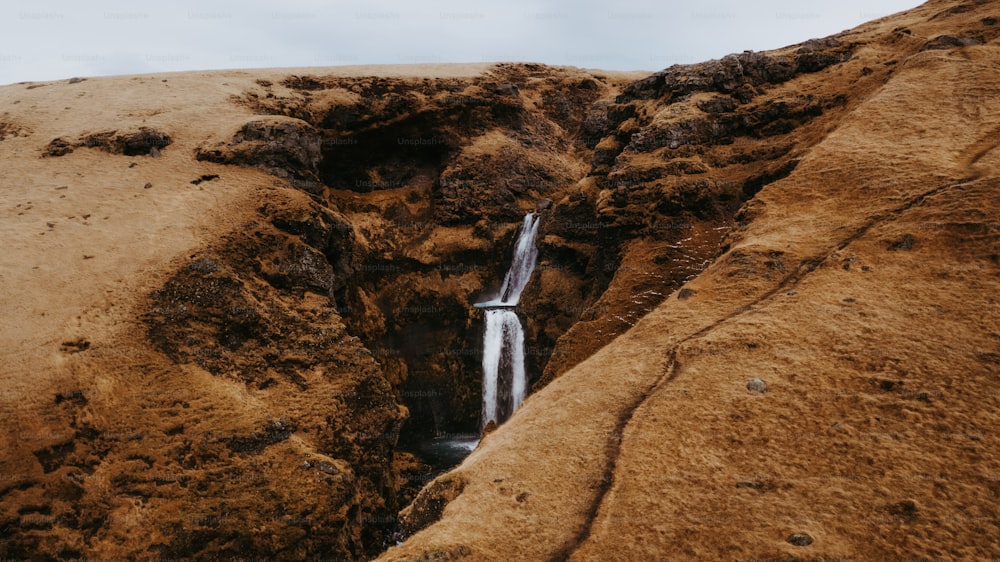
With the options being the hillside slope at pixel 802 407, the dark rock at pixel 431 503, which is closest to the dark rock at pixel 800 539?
the hillside slope at pixel 802 407

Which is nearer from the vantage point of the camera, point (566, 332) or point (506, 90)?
point (566, 332)

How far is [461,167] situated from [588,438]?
32.6 meters

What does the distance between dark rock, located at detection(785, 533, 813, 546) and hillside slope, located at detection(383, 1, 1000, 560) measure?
1.0 inches

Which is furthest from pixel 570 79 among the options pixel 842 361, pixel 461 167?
pixel 842 361

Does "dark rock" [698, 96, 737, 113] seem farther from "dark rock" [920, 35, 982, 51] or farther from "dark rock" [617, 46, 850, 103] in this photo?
"dark rock" [920, 35, 982, 51]

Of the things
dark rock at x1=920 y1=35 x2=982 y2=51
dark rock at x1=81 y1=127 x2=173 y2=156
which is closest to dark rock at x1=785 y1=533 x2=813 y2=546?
dark rock at x1=920 y1=35 x2=982 y2=51

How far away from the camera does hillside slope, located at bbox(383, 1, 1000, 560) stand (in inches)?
256

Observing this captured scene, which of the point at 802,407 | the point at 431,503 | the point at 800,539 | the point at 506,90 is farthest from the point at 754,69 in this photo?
the point at 506,90

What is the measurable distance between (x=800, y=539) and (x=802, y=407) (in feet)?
8.86

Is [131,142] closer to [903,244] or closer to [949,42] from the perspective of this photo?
[903,244]

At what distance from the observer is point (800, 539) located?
611 centimetres

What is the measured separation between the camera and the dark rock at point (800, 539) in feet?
19.9

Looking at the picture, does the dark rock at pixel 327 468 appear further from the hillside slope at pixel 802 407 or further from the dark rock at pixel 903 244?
the dark rock at pixel 903 244

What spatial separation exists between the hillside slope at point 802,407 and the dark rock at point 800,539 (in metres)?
0.03
